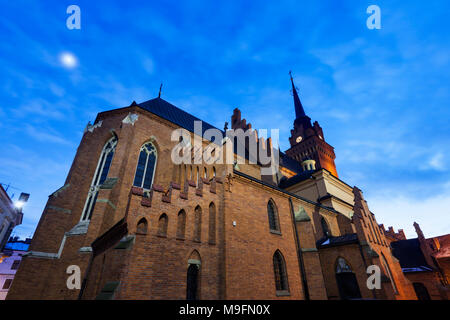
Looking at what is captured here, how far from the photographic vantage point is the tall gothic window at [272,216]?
42.7ft

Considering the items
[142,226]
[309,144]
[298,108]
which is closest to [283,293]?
[142,226]

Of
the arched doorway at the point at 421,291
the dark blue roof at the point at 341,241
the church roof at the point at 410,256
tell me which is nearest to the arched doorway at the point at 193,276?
the dark blue roof at the point at 341,241

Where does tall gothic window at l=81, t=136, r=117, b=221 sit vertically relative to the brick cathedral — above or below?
above

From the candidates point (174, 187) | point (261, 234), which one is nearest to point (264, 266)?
point (261, 234)

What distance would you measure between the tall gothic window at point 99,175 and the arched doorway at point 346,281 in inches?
640

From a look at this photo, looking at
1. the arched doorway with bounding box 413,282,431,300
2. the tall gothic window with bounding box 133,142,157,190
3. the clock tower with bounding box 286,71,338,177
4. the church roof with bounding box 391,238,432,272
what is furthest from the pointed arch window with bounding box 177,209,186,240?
the clock tower with bounding box 286,71,338,177

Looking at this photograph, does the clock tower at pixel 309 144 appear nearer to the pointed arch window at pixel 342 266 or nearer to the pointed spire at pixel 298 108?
the pointed spire at pixel 298 108

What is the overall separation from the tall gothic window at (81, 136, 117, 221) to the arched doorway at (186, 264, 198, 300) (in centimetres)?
905

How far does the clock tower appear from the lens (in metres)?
40.4

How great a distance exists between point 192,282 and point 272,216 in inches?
265

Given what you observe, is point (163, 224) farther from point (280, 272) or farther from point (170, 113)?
point (170, 113)

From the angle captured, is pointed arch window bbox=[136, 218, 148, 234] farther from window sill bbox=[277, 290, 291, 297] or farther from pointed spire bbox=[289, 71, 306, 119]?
pointed spire bbox=[289, 71, 306, 119]

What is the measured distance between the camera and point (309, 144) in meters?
41.7
